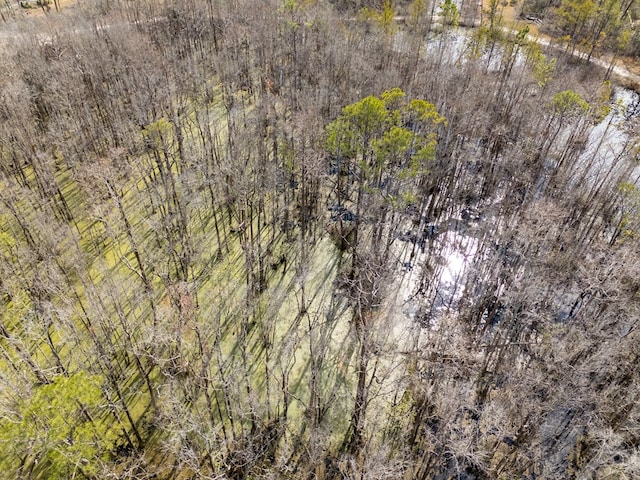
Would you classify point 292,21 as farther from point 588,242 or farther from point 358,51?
point 588,242

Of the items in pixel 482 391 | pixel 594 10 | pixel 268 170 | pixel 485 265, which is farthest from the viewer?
pixel 594 10

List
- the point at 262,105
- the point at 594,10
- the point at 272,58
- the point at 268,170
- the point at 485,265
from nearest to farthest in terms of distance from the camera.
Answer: the point at 485,265 < the point at 268,170 < the point at 262,105 < the point at 272,58 < the point at 594,10

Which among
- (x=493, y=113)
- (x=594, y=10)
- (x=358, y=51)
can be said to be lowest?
(x=493, y=113)

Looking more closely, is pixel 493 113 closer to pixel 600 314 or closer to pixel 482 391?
pixel 600 314

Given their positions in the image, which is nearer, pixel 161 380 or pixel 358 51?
pixel 161 380

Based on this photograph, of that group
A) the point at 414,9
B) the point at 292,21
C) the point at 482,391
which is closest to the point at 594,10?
the point at 414,9

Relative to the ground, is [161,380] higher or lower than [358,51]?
lower
